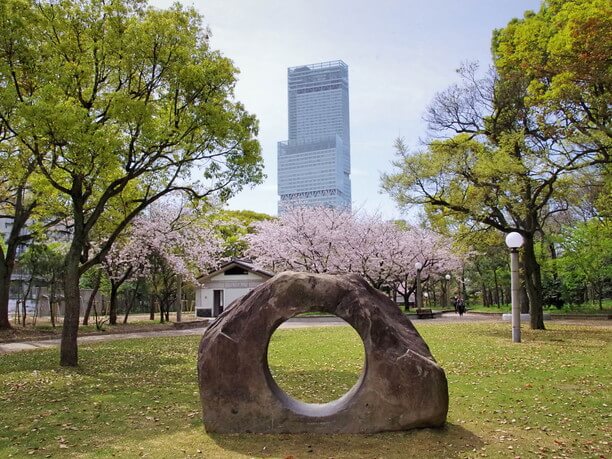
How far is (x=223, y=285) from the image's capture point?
134ft

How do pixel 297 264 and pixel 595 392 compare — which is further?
pixel 297 264

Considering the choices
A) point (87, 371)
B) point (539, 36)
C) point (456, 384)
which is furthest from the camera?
point (539, 36)

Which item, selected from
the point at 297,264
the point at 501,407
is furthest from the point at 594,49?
the point at 297,264

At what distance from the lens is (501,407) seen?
7.32 m

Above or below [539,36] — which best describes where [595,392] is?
below

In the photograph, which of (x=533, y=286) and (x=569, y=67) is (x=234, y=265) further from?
(x=569, y=67)

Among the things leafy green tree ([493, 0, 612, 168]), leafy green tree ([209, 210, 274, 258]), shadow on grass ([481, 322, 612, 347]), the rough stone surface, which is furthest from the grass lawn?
leafy green tree ([209, 210, 274, 258])

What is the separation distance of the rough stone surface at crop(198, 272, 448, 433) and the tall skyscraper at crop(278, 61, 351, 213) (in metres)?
66.9

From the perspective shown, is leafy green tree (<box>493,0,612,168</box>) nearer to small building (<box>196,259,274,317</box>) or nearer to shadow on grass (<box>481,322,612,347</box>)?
shadow on grass (<box>481,322,612,347</box>)

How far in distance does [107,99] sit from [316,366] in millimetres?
8373

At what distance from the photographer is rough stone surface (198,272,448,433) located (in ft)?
19.4

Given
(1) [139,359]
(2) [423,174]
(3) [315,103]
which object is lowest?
(1) [139,359]

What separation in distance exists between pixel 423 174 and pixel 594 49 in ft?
26.5

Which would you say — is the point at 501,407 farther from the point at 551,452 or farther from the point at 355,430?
the point at 355,430
